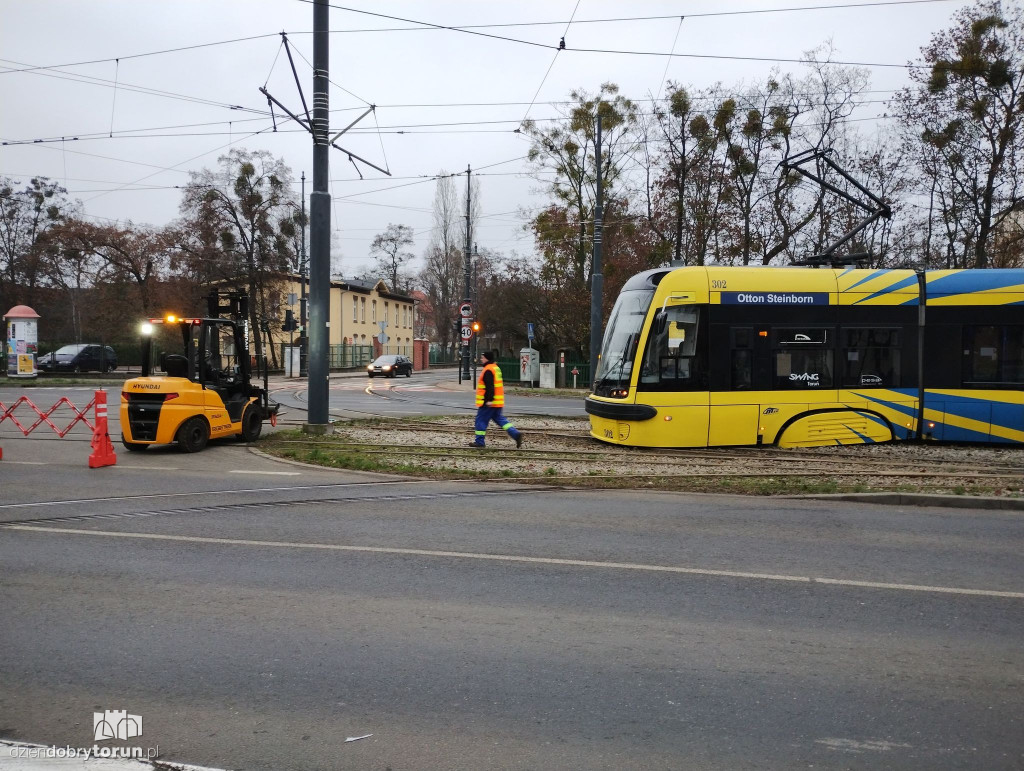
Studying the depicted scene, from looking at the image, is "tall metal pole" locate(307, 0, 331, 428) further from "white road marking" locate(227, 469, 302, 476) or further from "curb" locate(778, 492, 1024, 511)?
"curb" locate(778, 492, 1024, 511)

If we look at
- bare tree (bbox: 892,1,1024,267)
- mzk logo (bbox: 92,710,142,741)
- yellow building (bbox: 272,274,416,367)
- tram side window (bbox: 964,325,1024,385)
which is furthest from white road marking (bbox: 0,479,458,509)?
yellow building (bbox: 272,274,416,367)

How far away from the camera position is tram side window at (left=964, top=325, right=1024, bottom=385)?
13.8 m

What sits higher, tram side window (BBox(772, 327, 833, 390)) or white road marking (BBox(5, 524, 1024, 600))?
tram side window (BBox(772, 327, 833, 390))

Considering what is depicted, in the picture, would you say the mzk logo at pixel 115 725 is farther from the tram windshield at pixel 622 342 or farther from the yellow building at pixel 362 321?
the yellow building at pixel 362 321

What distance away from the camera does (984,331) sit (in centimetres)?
1391

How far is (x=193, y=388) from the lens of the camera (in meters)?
13.6

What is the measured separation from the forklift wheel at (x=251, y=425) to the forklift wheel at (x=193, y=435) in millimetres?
867

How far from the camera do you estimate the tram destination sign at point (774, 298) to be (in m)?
13.4

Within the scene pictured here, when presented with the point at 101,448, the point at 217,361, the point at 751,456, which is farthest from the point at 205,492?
the point at 751,456

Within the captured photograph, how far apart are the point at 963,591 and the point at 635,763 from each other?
368 centimetres

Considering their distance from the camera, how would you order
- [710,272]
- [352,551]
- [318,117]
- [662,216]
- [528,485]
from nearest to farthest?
[352,551] < [528,485] < [710,272] < [318,117] < [662,216]

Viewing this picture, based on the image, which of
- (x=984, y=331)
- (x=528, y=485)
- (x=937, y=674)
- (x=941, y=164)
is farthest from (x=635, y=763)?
(x=941, y=164)

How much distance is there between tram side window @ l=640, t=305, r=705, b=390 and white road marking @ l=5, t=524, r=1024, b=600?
7013mm

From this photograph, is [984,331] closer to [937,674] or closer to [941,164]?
[937,674]
